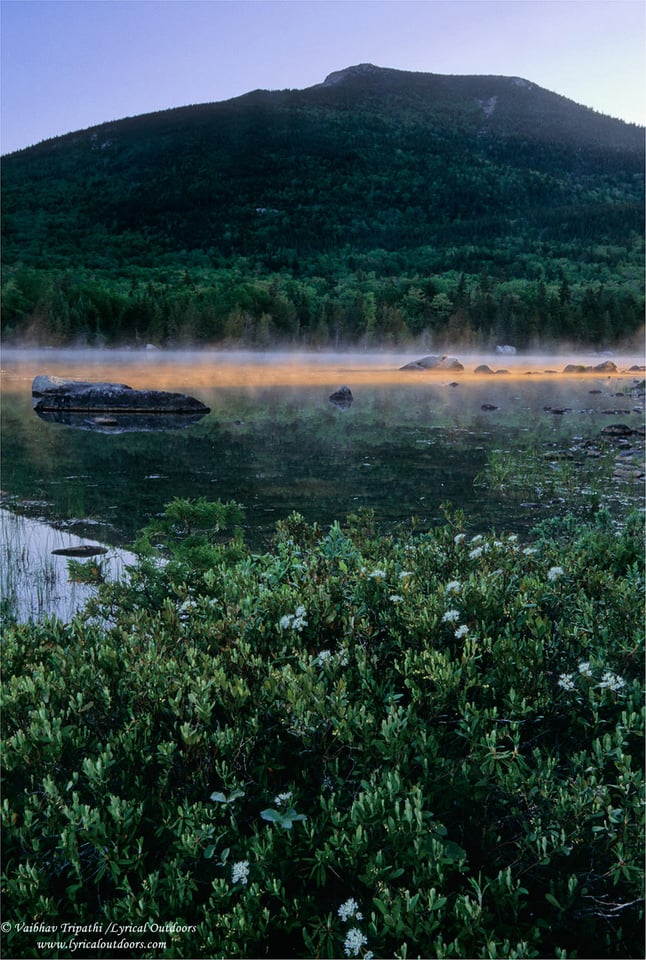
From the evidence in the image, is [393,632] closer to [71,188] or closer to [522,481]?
[522,481]

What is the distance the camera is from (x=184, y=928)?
8.21 feet

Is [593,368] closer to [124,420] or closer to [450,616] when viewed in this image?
[124,420]

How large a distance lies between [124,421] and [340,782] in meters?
18.0

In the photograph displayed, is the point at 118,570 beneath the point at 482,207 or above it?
beneath

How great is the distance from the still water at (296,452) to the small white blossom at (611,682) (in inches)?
228

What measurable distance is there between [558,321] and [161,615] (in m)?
60.9

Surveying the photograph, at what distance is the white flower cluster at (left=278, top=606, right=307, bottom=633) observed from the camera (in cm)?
388

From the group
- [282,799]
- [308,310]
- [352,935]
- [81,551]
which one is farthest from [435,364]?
[352,935]

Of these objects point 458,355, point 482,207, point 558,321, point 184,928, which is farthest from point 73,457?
point 482,207

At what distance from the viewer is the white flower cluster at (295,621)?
12.7ft

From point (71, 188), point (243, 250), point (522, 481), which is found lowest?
point (522, 481)

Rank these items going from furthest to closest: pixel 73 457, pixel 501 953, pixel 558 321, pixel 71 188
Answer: pixel 71 188 < pixel 558 321 < pixel 73 457 < pixel 501 953

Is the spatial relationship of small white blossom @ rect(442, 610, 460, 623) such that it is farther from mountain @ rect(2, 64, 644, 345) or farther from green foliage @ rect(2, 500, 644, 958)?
mountain @ rect(2, 64, 644, 345)

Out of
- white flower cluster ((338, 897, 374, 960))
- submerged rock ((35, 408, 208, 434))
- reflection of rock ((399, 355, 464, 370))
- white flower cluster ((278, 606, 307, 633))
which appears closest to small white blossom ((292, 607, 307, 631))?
white flower cluster ((278, 606, 307, 633))
